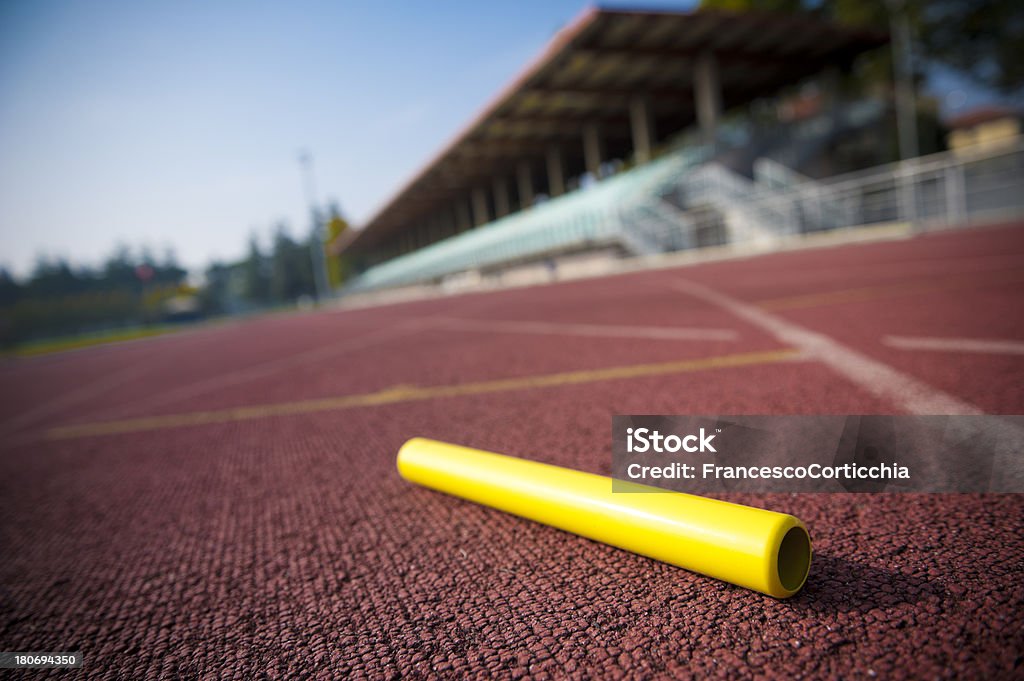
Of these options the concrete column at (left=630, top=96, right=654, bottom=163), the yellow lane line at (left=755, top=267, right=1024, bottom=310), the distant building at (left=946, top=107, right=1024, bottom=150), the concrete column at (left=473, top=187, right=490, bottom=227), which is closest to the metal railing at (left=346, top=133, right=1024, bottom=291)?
the concrete column at (left=630, top=96, right=654, bottom=163)

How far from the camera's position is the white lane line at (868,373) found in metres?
2.11

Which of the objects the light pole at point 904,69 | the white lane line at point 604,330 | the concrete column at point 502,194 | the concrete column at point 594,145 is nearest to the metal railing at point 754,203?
the light pole at point 904,69

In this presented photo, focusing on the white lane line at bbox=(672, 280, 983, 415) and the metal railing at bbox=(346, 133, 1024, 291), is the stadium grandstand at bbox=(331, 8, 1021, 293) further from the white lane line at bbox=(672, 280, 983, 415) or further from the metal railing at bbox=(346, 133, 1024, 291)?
the white lane line at bbox=(672, 280, 983, 415)

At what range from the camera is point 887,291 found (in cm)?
537

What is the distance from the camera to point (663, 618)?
3.67ft

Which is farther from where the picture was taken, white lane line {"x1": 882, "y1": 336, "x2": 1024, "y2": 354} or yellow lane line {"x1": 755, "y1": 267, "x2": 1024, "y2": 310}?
yellow lane line {"x1": 755, "y1": 267, "x2": 1024, "y2": 310}

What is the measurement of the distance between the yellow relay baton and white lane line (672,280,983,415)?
1349mm

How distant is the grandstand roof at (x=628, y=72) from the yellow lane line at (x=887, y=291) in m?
15.9

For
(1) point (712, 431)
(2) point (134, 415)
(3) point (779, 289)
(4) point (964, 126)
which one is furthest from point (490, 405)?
(4) point (964, 126)

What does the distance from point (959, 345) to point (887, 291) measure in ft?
8.98

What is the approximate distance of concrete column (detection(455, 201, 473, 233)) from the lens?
49.6 metres

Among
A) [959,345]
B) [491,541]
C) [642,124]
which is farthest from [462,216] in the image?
[491,541]

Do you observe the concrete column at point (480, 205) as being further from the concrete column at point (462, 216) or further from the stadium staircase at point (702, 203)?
the stadium staircase at point (702, 203)

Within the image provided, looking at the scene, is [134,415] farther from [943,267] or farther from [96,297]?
[96,297]
